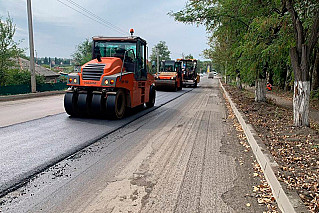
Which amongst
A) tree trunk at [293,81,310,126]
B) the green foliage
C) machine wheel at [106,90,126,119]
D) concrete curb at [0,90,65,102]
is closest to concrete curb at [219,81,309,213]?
tree trunk at [293,81,310,126]

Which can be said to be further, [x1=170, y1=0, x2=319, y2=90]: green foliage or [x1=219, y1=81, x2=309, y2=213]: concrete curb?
[x1=170, y1=0, x2=319, y2=90]: green foliage

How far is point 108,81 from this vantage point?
27.9 feet

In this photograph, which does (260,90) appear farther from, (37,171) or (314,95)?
(37,171)

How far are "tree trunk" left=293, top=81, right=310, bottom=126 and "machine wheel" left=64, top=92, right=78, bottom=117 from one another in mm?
6909

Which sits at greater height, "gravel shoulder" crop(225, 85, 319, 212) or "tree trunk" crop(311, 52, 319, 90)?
"tree trunk" crop(311, 52, 319, 90)

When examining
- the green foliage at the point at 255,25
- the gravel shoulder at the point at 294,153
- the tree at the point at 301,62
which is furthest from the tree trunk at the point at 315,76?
the tree at the point at 301,62

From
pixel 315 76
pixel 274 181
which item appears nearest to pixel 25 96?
pixel 274 181

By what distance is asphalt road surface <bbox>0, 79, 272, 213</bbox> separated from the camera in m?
3.36

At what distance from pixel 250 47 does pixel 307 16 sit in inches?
74.6

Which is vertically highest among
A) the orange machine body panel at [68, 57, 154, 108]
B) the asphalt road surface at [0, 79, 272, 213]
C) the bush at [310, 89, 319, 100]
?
the orange machine body panel at [68, 57, 154, 108]

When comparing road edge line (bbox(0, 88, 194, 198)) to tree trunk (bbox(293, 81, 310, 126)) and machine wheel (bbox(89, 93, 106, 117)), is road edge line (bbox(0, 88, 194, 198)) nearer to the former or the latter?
Result: machine wheel (bbox(89, 93, 106, 117))

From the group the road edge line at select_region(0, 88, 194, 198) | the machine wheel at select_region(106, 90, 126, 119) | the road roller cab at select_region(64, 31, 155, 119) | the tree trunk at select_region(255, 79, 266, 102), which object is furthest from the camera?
the tree trunk at select_region(255, 79, 266, 102)

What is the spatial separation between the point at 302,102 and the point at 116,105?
5.55 meters

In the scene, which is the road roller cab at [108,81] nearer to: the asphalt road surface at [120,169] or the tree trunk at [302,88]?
the asphalt road surface at [120,169]
